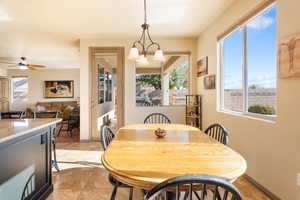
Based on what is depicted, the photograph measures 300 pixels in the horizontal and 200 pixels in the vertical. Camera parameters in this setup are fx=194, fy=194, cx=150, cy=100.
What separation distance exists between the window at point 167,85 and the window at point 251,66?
1.48 metres

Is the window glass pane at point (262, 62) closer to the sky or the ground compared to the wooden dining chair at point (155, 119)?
closer to the sky

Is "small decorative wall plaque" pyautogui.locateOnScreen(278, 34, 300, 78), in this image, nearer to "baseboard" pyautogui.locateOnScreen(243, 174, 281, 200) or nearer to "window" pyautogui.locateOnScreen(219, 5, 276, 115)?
"window" pyautogui.locateOnScreen(219, 5, 276, 115)

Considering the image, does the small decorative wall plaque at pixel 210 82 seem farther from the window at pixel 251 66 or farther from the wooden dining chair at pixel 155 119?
the wooden dining chair at pixel 155 119

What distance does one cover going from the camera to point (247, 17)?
2.62 meters

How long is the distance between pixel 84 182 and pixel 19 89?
8.28 metres

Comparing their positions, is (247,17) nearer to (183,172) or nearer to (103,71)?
(183,172)

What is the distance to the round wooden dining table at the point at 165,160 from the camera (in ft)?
3.52

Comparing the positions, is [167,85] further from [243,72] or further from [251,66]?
[251,66]

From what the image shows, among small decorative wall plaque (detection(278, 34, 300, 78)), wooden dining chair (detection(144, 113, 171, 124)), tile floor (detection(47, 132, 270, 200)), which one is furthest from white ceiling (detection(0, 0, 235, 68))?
tile floor (detection(47, 132, 270, 200))

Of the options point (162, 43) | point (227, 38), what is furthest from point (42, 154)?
point (162, 43)

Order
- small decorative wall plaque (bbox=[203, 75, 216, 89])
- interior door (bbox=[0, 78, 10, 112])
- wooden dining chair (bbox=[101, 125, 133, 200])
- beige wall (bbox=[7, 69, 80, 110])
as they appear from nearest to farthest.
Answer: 1. wooden dining chair (bbox=[101, 125, 133, 200])
2. small decorative wall plaque (bbox=[203, 75, 216, 89])
3. interior door (bbox=[0, 78, 10, 112])
4. beige wall (bbox=[7, 69, 80, 110])

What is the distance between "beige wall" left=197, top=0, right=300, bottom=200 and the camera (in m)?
1.81

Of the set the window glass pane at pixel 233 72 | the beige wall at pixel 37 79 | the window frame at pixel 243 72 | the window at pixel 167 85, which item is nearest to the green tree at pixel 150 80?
the window at pixel 167 85

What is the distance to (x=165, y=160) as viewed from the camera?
129 cm
